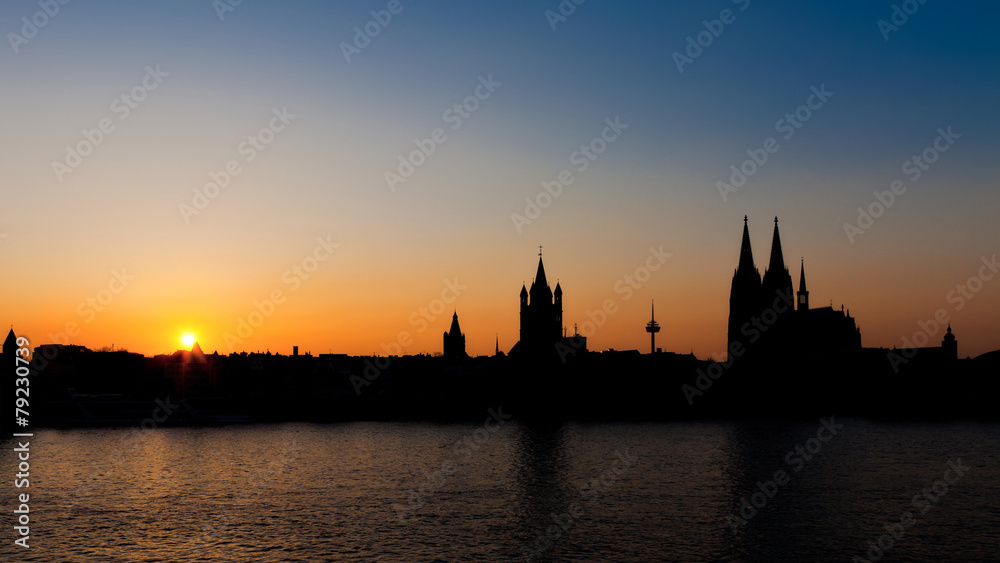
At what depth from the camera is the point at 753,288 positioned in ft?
564

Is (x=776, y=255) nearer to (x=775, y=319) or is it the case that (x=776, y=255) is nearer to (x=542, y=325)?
(x=775, y=319)

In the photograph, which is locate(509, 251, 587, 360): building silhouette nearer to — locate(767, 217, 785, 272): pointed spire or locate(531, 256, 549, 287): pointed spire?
locate(531, 256, 549, 287): pointed spire

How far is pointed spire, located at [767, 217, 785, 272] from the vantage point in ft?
567

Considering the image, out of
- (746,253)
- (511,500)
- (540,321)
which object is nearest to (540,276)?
(540,321)

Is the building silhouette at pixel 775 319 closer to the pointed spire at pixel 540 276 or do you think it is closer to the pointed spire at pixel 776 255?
the pointed spire at pixel 776 255

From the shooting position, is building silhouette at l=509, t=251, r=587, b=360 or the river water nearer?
the river water

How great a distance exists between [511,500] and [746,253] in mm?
132132

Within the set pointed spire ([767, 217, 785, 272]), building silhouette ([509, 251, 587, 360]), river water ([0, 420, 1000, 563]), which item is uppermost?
pointed spire ([767, 217, 785, 272])

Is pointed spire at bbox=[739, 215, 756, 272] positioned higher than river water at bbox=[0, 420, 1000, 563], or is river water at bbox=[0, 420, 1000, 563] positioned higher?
pointed spire at bbox=[739, 215, 756, 272]

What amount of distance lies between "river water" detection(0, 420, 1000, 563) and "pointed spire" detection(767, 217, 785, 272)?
83.4m

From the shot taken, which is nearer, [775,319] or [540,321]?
[540,321]

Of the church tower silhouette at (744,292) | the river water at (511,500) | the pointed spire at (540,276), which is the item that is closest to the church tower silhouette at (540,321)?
the pointed spire at (540,276)

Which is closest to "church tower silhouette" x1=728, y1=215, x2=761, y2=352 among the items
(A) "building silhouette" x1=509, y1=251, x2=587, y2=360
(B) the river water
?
(A) "building silhouette" x1=509, y1=251, x2=587, y2=360

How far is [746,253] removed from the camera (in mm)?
173875
